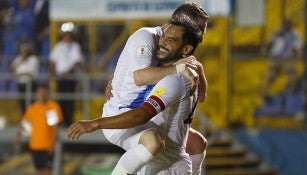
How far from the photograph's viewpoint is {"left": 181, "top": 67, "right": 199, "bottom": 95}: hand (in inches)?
218

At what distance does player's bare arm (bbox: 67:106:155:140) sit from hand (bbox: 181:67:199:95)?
38 centimetres

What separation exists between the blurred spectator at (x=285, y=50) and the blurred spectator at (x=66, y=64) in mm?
A: 3171

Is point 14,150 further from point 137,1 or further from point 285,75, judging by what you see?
point 285,75

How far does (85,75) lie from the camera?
511 inches

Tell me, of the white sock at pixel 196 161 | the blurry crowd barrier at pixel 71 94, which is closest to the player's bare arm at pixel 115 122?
the white sock at pixel 196 161

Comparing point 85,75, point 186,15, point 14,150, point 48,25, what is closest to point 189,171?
point 186,15

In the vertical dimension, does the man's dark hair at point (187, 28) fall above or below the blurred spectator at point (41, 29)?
above

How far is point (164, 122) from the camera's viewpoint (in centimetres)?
573

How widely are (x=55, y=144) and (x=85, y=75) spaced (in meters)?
1.79

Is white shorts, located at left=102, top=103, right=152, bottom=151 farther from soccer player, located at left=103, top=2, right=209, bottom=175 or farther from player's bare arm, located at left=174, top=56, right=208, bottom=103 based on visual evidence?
player's bare arm, located at left=174, top=56, right=208, bottom=103

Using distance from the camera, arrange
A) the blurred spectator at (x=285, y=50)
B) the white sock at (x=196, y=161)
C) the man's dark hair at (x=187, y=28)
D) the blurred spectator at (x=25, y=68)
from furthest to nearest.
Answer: the blurred spectator at (x=285, y=50) < the blurred spectator at (x=25, y=68) < the white sock at (x=196, y=161) < the man's dark hair at (x=187, y=28)

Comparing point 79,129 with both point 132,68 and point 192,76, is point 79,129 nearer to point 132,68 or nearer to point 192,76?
point 132,68

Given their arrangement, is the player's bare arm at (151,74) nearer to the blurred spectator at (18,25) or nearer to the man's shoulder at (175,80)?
the man's shoulder at (175,80)

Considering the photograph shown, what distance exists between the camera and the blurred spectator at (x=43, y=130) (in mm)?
11414
